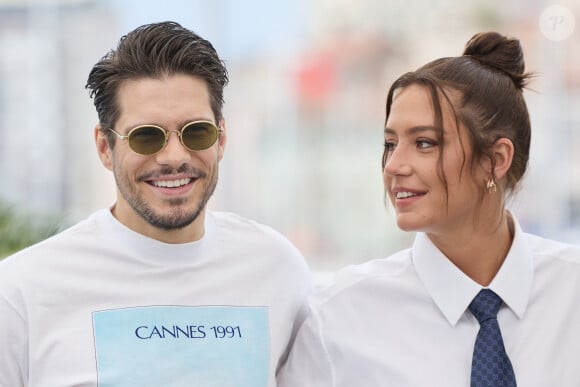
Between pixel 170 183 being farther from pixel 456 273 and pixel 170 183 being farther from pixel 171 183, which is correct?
pixel 456 273

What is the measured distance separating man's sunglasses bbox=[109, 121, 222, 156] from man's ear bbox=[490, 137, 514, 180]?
54 centimetres

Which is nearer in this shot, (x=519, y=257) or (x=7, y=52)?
(x=519, y=257)

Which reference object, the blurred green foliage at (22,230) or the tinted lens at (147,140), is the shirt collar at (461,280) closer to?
the tinted lens at (147,140)

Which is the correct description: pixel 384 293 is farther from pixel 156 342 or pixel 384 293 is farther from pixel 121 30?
pixel 121 30

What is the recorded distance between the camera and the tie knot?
5.87ft

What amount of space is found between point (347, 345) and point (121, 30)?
369cm

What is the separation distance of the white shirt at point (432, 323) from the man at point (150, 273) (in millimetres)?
106

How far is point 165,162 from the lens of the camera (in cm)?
174

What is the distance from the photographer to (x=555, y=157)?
502 cm

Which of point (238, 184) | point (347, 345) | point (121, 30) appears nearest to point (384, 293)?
point (347, 345)

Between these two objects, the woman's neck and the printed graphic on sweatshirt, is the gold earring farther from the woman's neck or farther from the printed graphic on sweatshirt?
the printed graphic on sweatshirt

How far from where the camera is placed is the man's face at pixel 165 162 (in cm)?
175

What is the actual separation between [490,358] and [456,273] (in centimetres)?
18

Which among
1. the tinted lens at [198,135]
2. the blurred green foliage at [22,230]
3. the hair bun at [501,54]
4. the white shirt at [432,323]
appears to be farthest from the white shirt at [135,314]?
the hair bun at [501,54]
